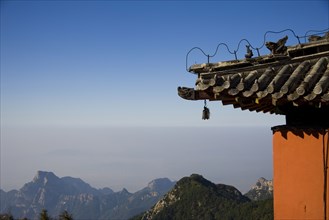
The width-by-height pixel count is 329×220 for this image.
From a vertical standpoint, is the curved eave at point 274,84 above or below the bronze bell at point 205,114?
above

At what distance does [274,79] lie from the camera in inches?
159

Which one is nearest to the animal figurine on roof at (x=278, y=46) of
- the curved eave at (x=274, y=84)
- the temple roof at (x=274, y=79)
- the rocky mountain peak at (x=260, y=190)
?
the temple roof at (x=274, y=79)

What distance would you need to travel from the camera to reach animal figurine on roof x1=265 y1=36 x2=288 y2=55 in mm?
4461

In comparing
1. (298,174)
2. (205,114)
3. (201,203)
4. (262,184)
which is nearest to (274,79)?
(205,114)

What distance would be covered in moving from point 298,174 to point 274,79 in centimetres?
105

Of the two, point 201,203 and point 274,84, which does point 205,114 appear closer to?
point 274,84

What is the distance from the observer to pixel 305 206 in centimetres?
408

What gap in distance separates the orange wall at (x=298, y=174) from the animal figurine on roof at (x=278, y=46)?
897 millimetres

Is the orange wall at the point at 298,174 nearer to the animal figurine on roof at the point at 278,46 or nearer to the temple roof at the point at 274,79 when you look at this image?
the temple roof at the point at 274,79

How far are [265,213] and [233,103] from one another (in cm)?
4149

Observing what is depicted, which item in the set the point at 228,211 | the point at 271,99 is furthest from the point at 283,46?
the point at 228,211

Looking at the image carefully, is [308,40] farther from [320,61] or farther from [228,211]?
[228,211]

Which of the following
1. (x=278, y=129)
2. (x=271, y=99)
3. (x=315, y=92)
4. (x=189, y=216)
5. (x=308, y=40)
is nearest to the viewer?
(x=315, y=92)

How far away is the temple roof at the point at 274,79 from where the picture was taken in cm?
383
